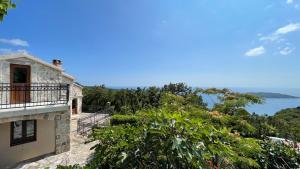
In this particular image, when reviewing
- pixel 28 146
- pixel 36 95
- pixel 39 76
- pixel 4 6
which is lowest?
pixel 28 146

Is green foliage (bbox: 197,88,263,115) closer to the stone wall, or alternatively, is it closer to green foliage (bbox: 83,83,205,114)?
the stone wall

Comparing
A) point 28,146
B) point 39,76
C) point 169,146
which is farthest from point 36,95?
point 169,146

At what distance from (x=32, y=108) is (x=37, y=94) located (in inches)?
70.4

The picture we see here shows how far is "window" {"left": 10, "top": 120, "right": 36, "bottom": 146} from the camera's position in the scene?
35.6ft

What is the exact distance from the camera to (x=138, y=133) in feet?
10.1

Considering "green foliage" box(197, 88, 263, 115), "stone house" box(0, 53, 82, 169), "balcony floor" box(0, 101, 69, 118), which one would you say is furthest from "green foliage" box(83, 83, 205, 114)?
"green foliage" box(197, 88, 263, 115)

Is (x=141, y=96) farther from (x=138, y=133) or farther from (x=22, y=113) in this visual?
(x=138, y=133)

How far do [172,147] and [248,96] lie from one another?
187 inches

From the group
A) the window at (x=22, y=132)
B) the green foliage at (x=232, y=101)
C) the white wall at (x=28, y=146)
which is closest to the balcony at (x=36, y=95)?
the window at (x=22, y=132)

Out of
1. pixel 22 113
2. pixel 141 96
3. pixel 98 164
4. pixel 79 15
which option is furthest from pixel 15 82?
pixel 141 96

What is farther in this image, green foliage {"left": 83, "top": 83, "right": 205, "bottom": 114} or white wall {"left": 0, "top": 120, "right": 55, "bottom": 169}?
green foliage {"left": 83, "top": 83, "right": 205, "bottom": 114}

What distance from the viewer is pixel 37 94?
37.6ft

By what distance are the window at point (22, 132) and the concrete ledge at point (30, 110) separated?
1930 mm

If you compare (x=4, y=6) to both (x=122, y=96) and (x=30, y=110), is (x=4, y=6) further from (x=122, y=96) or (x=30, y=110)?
(x=122, y=96)
